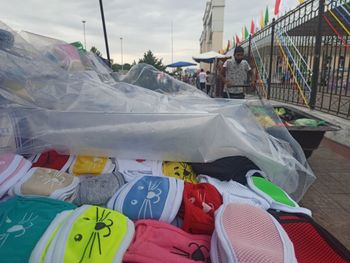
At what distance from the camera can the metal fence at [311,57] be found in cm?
484

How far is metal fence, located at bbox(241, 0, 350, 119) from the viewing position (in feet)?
15.9

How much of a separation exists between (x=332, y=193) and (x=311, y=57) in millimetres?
4101

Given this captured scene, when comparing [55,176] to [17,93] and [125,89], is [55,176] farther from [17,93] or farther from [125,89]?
[125,89]

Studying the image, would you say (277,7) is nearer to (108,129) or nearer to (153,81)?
(153,81)

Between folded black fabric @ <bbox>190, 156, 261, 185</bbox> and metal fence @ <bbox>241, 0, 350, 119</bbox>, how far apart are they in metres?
3.53

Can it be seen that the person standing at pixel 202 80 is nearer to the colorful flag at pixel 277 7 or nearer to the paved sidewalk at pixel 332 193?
the colorful flag at pixel 277 7

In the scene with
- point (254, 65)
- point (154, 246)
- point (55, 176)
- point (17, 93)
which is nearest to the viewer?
point (154, 246)

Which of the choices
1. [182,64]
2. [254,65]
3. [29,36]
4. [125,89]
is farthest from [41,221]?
[182,64]

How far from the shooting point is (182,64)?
20.3 m

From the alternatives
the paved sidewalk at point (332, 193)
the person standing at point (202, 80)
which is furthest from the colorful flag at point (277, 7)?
the paved sidewalk at point (332, 193)

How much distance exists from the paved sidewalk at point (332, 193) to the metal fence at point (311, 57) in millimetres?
1063

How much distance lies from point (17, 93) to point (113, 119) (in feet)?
1.75

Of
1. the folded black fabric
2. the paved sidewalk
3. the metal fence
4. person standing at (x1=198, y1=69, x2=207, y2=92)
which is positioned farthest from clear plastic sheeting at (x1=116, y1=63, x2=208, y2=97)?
person standing at (x1=198, y1=69, x2=207, y2=92)

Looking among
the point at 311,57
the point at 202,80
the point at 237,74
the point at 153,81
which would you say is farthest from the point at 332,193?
the point at 202,80
